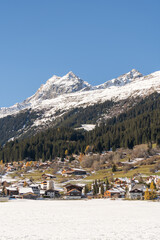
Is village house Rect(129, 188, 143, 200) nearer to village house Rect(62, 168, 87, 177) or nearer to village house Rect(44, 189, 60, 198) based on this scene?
village house Rect(44, 189, 60, 198)

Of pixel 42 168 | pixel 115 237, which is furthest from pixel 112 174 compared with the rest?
pixel 115 237

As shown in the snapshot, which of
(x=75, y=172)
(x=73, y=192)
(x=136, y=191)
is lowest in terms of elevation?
(x=136, y=191)

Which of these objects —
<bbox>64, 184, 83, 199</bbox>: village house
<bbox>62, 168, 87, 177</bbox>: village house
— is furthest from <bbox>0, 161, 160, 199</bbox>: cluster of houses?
<bbox>62, 168, 87, 177</bbox>: village house

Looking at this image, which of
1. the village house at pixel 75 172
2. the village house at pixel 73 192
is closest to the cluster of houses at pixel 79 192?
the village house at pixel 73 192

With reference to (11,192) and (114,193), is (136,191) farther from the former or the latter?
(11,192)

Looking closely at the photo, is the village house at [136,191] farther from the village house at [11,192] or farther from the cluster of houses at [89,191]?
the village house at [11,192]

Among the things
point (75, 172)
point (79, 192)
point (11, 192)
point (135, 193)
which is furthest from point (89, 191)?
point (75, 172)

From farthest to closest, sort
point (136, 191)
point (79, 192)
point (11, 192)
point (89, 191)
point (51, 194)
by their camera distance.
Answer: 1. point (89, 191)
2. point (11, 192)
3. point (51, 194)
4. point (79, 192)
5. point (136, 191)

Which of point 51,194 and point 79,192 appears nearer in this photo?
point 79,192

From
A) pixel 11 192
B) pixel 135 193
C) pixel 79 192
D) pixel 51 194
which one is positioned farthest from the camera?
pixel 11 192

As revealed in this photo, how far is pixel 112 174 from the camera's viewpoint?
152 meters

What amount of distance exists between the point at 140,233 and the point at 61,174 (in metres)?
141

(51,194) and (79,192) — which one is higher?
(79,192)

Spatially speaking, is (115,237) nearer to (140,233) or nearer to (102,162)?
(140,233)
